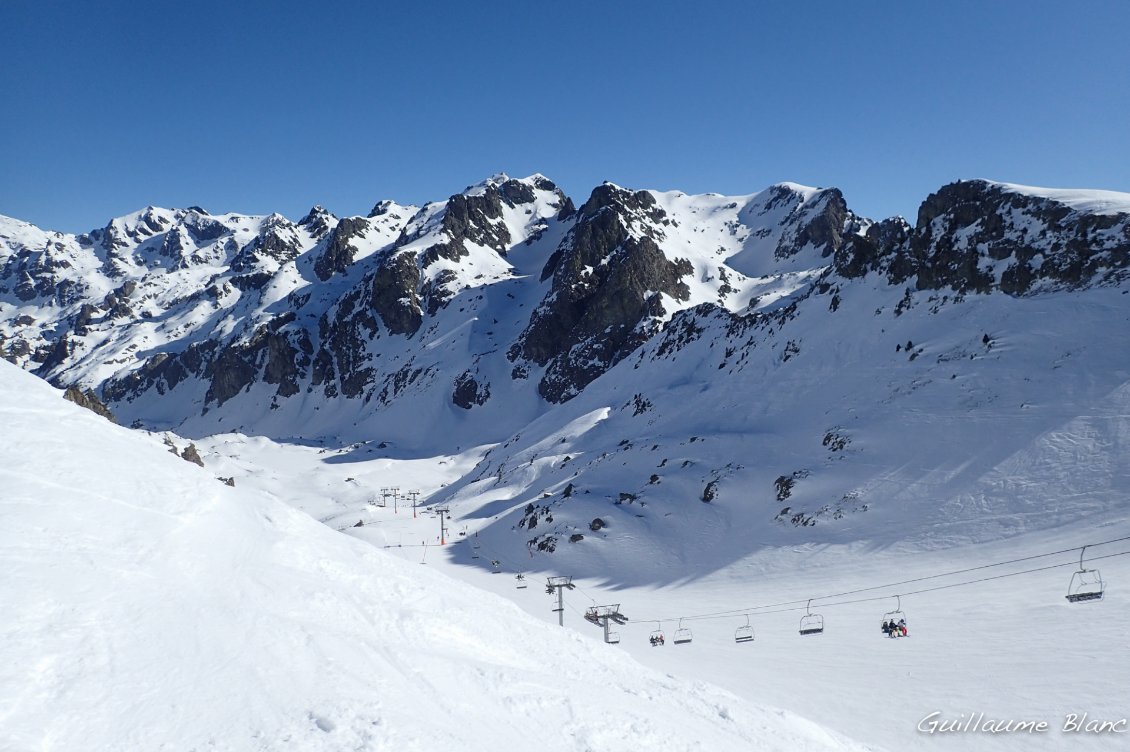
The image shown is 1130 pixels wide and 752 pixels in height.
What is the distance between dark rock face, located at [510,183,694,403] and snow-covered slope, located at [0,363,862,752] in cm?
10080

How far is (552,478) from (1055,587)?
156 ft

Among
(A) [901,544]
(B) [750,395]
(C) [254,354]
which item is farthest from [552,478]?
(C) [254,354]

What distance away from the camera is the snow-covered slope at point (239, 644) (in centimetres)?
815

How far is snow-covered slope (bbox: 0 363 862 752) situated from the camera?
321 inches

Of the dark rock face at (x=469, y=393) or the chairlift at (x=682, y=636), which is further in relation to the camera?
the dark rock face at (x=469, y=393)

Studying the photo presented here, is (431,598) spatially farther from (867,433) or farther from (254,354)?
(254,354)

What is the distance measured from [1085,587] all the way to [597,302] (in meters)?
107

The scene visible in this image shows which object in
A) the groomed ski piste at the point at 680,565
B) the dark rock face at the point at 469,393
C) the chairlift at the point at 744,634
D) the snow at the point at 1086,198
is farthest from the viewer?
the dark rock face at the point at 469,393

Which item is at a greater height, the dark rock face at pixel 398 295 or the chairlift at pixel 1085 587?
the dark rock face at pixel 398 295

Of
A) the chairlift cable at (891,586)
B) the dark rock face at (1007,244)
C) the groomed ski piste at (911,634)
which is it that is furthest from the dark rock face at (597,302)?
the chairlift cable at (891,586)

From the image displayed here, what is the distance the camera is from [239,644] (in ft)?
32.7

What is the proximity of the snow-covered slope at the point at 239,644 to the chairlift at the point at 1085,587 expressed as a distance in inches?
475

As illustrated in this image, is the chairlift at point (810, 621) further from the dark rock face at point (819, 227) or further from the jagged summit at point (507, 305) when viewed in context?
the dark rock face at point (819, 227)
